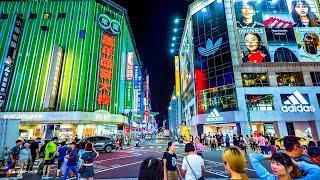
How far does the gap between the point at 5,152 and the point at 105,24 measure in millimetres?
32176

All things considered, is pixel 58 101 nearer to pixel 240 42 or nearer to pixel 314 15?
pixel 240 42

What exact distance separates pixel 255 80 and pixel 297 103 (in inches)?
272

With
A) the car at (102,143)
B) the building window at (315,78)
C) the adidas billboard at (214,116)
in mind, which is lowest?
the car at (102,143)

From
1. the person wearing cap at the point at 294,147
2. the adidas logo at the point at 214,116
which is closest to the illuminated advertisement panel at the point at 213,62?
the adidas logo at the point at 214,116

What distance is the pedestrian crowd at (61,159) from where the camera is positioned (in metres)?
7.36

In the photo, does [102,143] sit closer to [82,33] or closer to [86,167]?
[86,167]

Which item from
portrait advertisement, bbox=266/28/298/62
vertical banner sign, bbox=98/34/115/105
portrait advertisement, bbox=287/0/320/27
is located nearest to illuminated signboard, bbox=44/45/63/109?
vertical banner sign, bbox=98/34/115/105

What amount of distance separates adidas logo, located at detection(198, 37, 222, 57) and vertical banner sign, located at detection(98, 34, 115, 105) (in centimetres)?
1763

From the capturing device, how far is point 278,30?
116 ft

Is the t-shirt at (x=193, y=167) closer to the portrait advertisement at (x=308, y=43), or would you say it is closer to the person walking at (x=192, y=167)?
the person walking at (x=192, y=167)

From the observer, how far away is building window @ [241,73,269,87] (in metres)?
33.3

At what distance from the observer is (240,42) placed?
35.2m

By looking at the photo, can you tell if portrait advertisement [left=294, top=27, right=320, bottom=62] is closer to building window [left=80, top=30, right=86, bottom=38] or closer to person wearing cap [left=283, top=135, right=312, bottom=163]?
building window [left=80, top=30, right=86, bottom=38]

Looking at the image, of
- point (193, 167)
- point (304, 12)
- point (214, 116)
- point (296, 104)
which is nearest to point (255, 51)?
point (296, 104)
